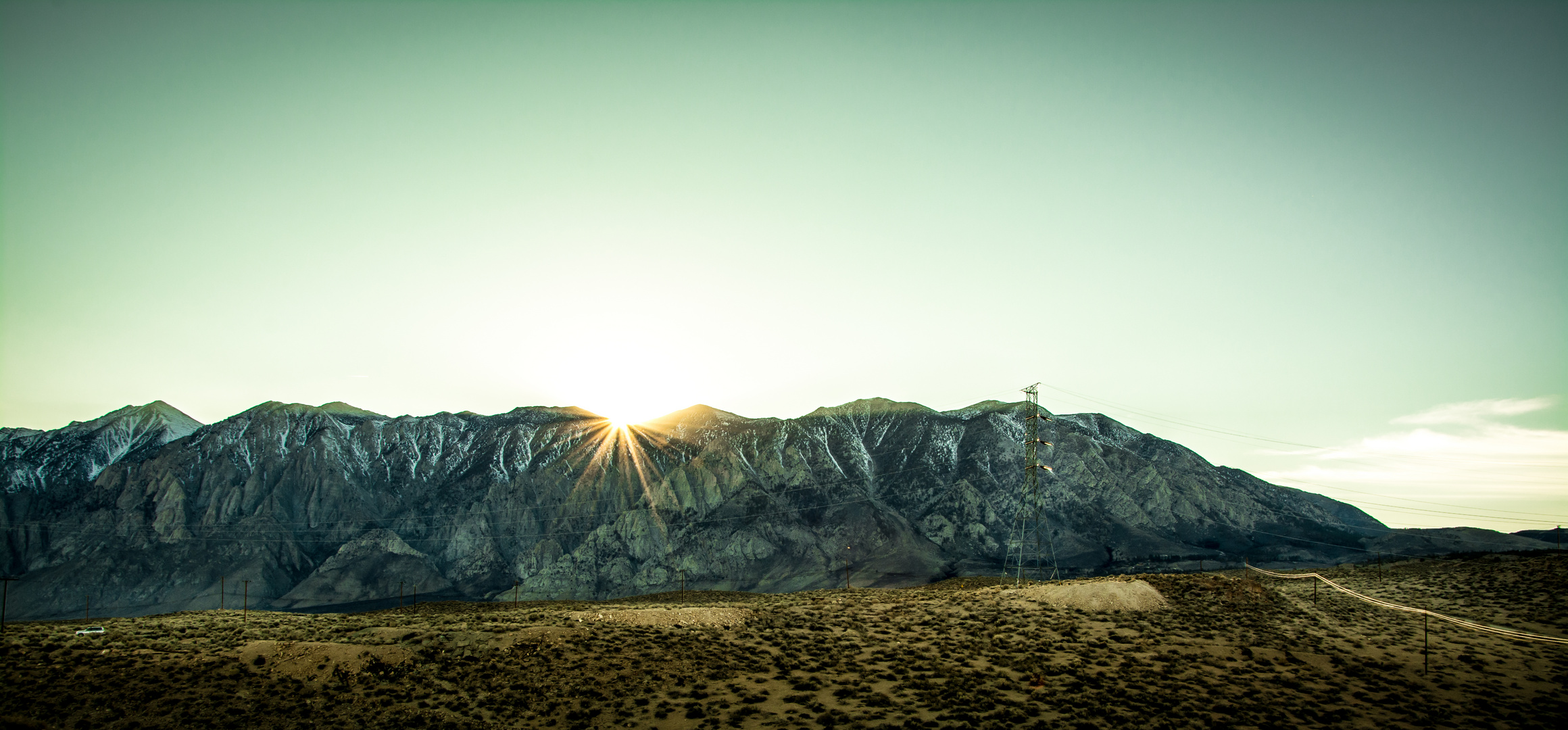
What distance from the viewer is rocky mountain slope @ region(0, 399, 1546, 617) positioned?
6275 inches

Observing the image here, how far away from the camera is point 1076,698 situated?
36.4 metres

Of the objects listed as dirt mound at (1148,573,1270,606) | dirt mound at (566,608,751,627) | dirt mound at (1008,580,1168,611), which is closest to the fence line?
dirt mound at (1148,573,1270,606)

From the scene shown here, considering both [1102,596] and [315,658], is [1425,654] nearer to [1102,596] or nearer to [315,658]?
[1102,596]

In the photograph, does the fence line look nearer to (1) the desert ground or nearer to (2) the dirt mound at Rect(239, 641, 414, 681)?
(1) the desert ground

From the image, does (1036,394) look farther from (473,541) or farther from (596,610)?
(473,541)

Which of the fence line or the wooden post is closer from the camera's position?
the wooden post

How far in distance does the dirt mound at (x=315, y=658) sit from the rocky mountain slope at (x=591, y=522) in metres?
112

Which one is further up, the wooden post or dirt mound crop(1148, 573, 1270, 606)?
dirt mound crop(1148, 573, 1270, 606)

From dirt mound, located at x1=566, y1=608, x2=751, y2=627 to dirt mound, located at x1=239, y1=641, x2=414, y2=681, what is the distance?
1197 cm

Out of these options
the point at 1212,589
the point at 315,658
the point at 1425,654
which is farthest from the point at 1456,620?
the point at 315,658

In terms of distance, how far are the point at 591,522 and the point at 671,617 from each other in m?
140

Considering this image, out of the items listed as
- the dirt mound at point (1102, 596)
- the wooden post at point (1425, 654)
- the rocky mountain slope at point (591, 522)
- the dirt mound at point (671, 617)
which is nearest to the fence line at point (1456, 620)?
the wooden post at point (1425, 654)

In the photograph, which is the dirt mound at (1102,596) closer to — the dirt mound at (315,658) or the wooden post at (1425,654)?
the wooden post at (1425,654)

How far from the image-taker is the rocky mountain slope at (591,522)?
15938cm
